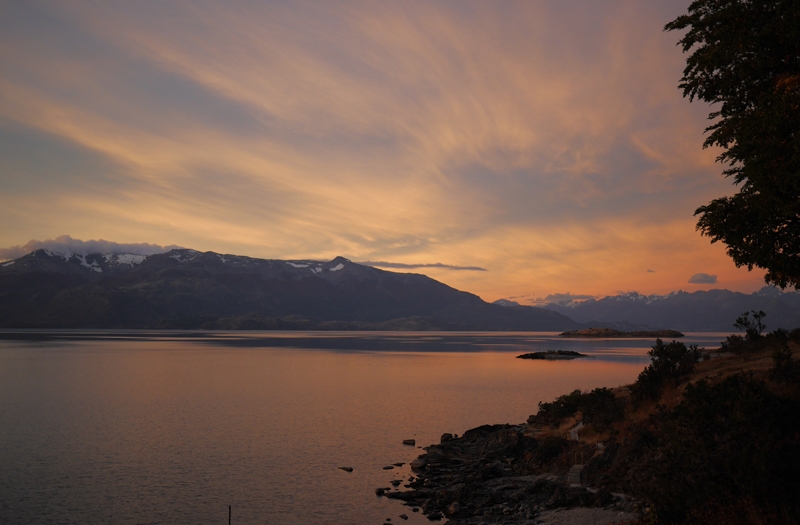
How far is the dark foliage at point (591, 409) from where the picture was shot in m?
33.1

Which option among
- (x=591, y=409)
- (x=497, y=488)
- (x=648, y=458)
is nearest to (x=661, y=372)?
(x=591, y=409)

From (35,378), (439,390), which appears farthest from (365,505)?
(35,378)

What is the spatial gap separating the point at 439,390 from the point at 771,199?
2367 inches

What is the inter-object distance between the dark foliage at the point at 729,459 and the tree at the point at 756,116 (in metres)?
6.52

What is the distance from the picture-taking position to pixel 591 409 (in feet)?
119

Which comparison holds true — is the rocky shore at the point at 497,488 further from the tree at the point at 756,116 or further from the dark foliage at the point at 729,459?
the tree at the point at 756,116

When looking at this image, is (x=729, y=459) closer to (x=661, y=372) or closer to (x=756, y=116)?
(x=756, y=116)

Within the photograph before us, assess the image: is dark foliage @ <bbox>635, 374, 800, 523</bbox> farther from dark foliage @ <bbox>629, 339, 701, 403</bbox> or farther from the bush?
dark foliage @ <bbox>629, 339, 701, 403</bbox>

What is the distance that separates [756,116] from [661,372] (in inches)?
898

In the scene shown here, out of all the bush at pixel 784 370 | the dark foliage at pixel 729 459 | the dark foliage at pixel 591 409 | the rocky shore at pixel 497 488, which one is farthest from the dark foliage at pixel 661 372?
the dark foliage at pixel 729 459

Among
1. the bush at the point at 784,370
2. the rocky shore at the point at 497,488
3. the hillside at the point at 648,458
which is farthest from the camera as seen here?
the bush at the point at 784,370

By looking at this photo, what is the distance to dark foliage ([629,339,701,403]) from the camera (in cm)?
3612

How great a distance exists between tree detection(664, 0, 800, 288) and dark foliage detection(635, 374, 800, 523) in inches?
257

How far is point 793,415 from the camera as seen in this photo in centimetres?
1599
